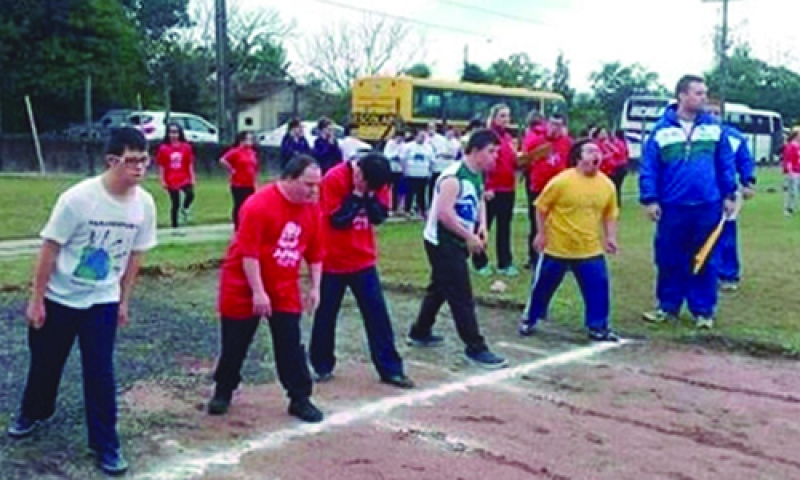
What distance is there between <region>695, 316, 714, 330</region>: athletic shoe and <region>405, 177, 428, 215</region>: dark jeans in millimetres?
11145

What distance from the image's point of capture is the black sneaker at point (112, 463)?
5.49m

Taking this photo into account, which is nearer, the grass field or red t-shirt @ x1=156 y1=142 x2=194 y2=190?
the grass field

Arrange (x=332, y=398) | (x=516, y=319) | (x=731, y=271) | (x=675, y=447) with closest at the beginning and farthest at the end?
(x=675, y=447) → (x=332, y=398) → (x=516, y=319) → (x=731, y=271)

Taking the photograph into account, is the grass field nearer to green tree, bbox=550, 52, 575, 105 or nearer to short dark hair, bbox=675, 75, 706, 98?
short dark hair, bbox=675, 75, 706, 98

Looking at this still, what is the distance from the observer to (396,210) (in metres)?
21.6

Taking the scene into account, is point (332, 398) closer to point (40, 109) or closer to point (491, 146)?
point (491, 146)

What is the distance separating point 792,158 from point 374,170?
19527mm

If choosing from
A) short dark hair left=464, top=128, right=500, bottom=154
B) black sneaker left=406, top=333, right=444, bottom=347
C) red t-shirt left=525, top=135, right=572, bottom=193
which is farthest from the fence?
short dark hair left=464, top=128, right=500, bottom=154

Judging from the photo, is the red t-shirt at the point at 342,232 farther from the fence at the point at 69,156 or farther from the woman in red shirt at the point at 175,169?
the fence at the point at 69,156

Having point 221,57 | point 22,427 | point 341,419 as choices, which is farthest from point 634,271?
point 221,57

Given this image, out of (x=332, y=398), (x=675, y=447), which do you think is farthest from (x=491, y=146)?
(x=675, y=447)

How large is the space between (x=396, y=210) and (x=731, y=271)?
32.5 feet

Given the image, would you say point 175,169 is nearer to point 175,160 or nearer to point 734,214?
point 175,160

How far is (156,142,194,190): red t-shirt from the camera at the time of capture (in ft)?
59.9
